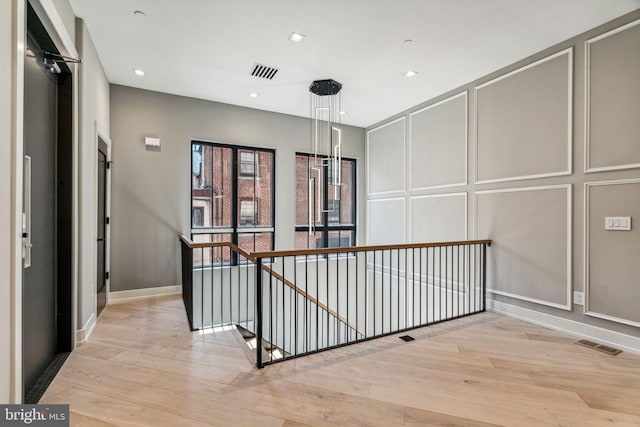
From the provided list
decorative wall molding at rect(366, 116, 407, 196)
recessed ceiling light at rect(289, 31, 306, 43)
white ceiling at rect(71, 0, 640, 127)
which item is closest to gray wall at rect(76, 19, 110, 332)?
white ceiling at rect(71, 0, 640, 127)

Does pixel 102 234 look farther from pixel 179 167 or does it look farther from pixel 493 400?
pixel 493 400

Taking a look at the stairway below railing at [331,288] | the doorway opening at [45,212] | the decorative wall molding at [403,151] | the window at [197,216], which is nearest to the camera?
the doorway opening at [45,212]

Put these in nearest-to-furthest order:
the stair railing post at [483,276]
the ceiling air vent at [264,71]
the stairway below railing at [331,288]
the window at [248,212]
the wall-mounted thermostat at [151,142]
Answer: the stairway below railing at [331,288] → the ceiling air vent at [264,71] → the stair railing post at [483,276] → the wall-mounted thermostat at [151,142] → the window at [248,212]

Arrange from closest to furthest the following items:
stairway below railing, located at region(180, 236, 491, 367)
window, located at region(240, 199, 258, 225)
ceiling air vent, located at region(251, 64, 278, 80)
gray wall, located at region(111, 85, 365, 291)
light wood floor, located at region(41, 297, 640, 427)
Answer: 1. light wood floor, located at region(41, 297, 640, 427)
2. stairway below railing, located at region(180, 236, 491, 367)
3. ceiling air vent, located at region(251, 64, 278, 80)
4. gray wall, located at region(111, 85, 365, 291)
5. window, located at region(240, 199, 258, 225)

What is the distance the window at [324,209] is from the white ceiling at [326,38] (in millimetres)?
1623

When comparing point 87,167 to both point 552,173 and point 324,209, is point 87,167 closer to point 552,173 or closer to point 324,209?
point 324,209

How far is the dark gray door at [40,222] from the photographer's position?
1909mm

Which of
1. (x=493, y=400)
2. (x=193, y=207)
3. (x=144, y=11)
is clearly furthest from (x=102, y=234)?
(x=493, y=400)

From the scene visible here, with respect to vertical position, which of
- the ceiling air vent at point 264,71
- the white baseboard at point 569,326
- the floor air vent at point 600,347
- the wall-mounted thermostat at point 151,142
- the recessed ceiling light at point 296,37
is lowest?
the floor air vent at point 600,347

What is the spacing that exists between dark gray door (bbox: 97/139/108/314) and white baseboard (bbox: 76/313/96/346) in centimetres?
64

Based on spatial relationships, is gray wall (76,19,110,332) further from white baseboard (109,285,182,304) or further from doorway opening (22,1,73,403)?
white baseboard (109,285,182,304)

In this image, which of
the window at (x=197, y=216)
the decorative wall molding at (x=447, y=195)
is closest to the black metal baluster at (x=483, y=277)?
the decorative wall molding at (x=447, y=195)

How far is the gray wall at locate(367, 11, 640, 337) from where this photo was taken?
268 centimetres

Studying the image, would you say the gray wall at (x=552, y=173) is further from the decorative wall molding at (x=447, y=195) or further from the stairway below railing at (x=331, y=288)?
the stairway below railing at (x=331, y=288)
